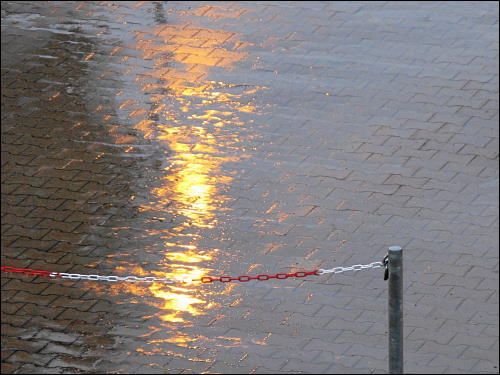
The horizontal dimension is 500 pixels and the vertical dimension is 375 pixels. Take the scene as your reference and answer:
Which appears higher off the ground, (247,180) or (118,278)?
(118,278)

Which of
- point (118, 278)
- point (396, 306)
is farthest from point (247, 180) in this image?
point (396, 306)

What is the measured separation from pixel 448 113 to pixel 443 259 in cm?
263

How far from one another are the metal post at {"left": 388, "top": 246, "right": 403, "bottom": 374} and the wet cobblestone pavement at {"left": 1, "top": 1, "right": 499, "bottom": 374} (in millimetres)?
1280

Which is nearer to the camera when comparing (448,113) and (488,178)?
(488,178)

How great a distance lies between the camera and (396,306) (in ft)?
25.0

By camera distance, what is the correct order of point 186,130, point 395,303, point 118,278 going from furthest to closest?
point 186,130, point 118,278, point 395,303

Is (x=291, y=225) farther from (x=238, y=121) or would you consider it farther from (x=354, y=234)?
(x=238, y=121)

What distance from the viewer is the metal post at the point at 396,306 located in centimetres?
750

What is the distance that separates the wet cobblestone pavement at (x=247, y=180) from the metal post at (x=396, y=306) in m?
1.28

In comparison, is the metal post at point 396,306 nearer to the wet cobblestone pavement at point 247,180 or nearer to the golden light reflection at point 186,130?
the wet cobblestone pavement at point 247,180

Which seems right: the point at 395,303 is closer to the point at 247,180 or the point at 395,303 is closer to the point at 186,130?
the point at 247,180

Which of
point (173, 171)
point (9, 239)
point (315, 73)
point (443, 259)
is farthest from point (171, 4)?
point (443, 259)

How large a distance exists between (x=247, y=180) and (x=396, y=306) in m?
4.14

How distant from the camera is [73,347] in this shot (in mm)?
9516
